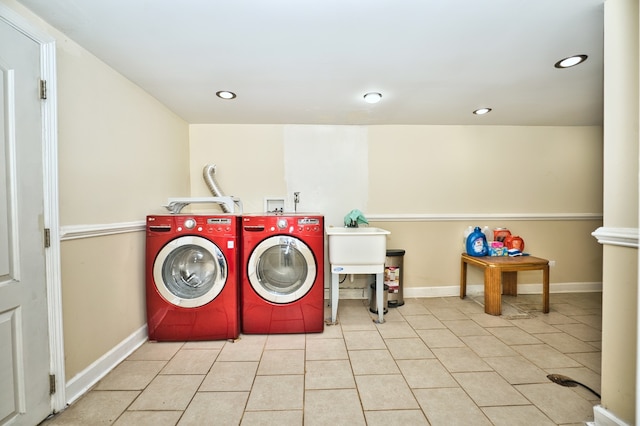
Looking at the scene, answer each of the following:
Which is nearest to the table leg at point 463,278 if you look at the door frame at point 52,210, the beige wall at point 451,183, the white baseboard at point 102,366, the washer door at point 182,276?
the beige wall at point 451,183

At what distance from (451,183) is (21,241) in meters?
3.57

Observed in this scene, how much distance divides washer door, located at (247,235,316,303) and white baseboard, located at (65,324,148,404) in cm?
93

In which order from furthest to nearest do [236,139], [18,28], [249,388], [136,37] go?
1. [236,139]
2. [249,388]
3. [136,37]
4. [18,28]

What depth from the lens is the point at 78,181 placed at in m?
1.59

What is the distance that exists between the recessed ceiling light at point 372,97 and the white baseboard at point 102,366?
2601 millimetres

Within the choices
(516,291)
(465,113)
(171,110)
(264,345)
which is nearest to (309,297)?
(264,345)

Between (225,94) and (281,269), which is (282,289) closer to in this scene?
(281,269)

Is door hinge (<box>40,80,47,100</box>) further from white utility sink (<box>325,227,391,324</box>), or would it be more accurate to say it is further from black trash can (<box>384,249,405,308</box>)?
black trash can (<box>384,249,405,308</box>)

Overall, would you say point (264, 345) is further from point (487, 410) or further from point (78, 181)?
point (78, 181)

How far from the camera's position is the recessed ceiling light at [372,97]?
2311 mm

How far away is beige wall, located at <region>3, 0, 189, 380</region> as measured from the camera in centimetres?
152

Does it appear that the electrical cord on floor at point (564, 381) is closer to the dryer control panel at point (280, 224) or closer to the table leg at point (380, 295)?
the table leg at point (380, 295)

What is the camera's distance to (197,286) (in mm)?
2229

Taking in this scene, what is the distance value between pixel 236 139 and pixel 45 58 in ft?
5.95
